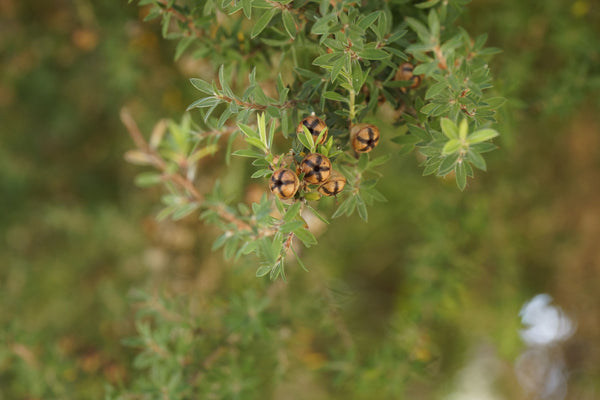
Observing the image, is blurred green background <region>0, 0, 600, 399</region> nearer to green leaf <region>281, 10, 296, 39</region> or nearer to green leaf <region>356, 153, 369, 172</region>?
green leaf <region>356, 153, 369, 172</region>

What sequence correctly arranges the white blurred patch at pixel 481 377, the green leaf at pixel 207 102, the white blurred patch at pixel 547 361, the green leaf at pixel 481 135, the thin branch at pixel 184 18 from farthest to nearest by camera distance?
the white blurred patch at pixel 481 377, the white blurred patch at pixel 547 361, the thin branch at pixel 184 18, the green leaf at pixel 207 102, the green leaf at pixel 481 135

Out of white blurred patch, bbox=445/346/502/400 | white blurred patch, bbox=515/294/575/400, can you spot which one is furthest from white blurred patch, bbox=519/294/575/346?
white blurred patch, bbox=445/346/502/400

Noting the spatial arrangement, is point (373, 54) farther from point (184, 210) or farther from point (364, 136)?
point (184, 210)

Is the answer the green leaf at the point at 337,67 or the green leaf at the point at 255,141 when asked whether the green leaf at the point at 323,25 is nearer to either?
the green leaf at the point at 337,67

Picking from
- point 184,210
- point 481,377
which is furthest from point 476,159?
point 481,377

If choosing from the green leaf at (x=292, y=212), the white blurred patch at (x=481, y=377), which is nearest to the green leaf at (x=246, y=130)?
the green leaf at (x=292, y=212)

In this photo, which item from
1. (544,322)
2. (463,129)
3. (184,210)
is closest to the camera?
(463,129)

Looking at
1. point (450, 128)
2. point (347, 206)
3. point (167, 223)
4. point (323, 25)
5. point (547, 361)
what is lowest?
Answer: point (547, 361)
